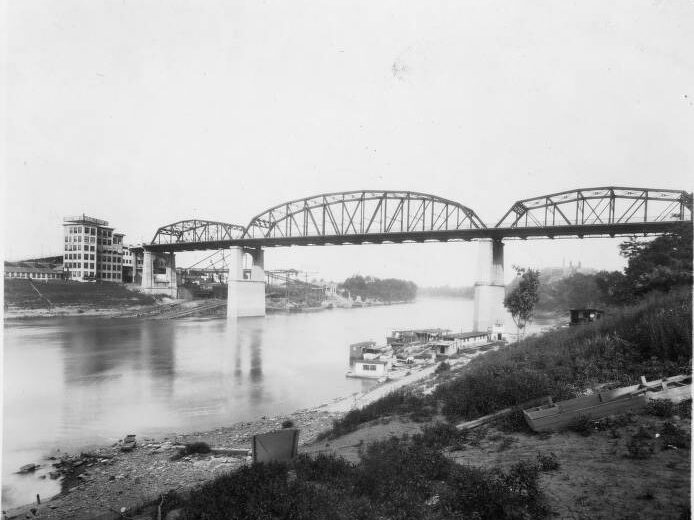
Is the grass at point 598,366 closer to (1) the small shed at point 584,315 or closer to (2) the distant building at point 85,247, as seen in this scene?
(1) the small shed at point 584,315

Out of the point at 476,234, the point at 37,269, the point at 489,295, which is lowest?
the point at 489,295

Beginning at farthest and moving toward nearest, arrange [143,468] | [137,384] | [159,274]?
[159,274], [137,384], [143,468]

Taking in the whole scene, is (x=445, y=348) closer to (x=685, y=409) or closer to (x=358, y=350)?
(x=358, y=350)

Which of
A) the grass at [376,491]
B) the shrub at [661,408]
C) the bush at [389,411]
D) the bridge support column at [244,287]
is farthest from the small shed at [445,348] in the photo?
the bridge support column at [244,287]

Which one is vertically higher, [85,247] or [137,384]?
[85,247]

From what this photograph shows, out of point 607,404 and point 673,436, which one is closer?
point 673,436

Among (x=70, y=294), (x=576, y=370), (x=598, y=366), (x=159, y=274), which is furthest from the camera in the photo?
(x=159, y=274)

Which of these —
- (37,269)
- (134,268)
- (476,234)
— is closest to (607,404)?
(476,234)

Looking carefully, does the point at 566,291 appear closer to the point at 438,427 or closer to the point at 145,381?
the point at 145,381
